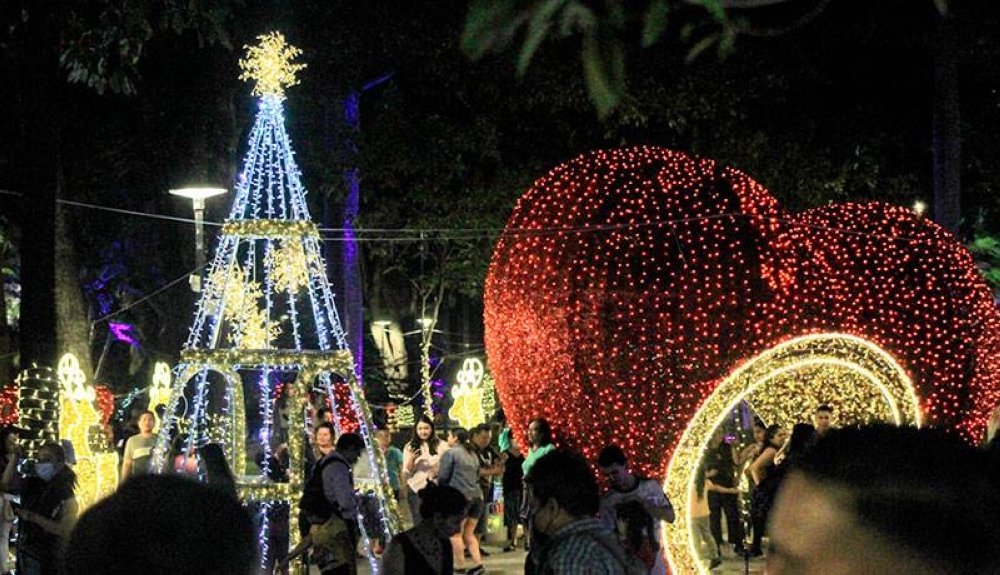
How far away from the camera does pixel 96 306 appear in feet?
139

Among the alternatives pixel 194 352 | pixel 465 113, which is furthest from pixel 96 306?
pixel 194 352

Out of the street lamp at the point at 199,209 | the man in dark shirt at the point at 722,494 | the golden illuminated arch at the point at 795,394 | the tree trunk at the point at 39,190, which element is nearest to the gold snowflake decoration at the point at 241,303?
the tree trunk at the point at 39,190

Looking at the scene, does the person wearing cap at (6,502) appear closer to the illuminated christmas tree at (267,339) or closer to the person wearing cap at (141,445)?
the person wearing cap at (141,445)

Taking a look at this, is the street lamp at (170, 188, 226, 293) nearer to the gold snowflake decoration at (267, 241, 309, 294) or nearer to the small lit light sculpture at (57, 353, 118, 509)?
the small lit light sculpture at (57, 353, 118, 509)

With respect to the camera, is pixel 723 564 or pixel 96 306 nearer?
pixel 723 564

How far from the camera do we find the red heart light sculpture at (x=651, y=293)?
1347 cm

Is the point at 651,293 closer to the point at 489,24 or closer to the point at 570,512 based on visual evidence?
the point at 570,512

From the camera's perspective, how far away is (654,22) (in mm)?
3057

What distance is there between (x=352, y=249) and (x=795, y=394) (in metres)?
11.5

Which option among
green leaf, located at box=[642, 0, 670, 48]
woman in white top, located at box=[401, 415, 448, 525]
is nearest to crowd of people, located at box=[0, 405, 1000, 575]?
woman in white top, located at box=[401, 415, 448, 525]

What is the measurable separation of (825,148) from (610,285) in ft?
42.4

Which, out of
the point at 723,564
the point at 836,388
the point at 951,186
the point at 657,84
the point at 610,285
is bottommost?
the point at 723,564

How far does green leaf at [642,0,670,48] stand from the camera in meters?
3.04

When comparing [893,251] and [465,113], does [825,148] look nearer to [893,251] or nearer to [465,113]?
[465,113]
